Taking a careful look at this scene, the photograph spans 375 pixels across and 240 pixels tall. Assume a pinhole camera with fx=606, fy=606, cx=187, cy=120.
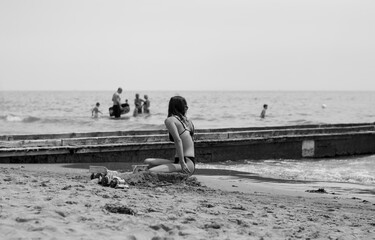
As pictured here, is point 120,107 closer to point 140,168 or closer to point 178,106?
point 140,168

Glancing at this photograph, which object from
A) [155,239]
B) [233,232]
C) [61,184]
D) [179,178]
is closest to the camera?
[155,239]

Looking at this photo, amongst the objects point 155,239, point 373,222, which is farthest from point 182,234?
point 373,222

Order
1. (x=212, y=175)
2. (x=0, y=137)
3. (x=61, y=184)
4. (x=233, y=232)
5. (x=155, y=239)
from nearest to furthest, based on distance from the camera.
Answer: (x=155, y=239) < (x=233, y=232) < (x=61, y=184) < (x=212, y=175) < (x=0, y=137)

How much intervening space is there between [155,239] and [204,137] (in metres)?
10.5

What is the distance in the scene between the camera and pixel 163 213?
6.24m

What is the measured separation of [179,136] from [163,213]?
214 centimetres

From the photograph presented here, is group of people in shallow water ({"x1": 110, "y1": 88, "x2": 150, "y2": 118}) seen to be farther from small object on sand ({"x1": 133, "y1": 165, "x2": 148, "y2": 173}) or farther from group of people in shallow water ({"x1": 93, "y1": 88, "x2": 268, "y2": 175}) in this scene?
group of people in shallow water ({"x1": 93, "y1": 88, "x2": 268, "y2": 175})

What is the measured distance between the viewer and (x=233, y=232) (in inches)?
224

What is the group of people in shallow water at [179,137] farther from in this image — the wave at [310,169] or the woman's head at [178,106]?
the wave at [310,169]

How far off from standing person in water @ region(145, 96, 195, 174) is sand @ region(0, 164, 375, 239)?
0.81 ft

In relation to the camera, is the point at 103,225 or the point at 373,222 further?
the point at 373,222

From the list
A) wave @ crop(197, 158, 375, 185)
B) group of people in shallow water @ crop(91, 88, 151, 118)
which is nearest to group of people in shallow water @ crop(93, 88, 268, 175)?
wave @ crop(197, 158, 375, 185)

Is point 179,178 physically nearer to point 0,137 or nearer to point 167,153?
point 167,153

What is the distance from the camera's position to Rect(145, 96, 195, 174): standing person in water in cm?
A: 815
